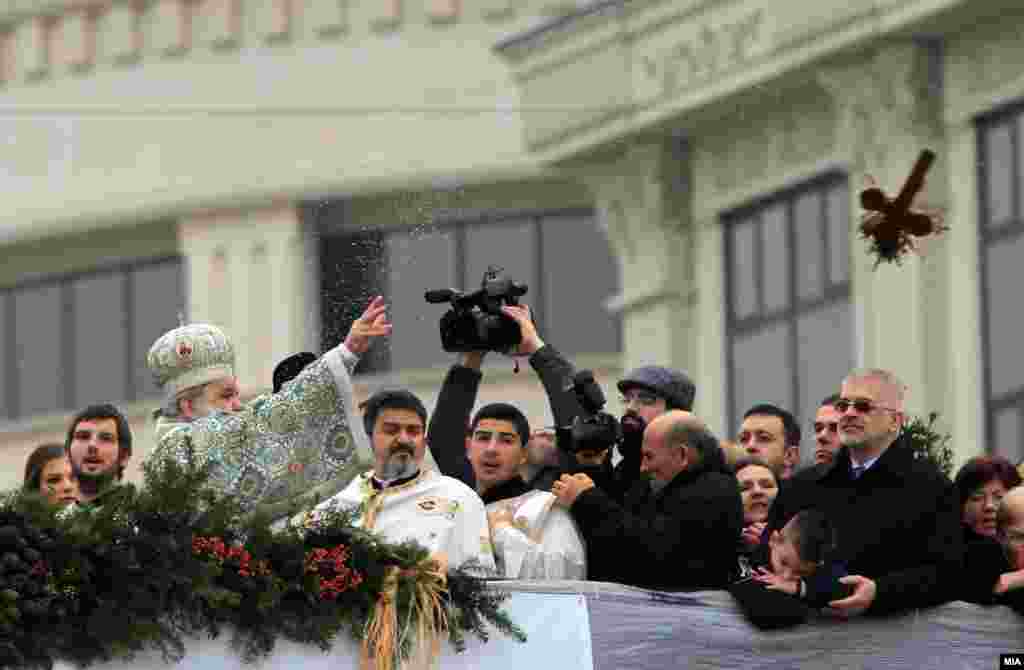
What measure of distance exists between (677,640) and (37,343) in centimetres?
2980

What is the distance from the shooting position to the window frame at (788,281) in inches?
1361

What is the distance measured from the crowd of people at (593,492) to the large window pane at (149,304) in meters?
26.2

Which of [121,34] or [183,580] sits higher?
[121,34]

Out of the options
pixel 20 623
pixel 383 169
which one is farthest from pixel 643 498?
pixel 383 169

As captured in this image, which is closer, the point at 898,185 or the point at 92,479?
the point at 92,479

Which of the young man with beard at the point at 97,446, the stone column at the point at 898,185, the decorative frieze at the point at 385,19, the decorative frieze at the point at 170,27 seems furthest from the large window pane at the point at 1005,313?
the young man with beard at the point at 97,446

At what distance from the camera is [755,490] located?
17031mm

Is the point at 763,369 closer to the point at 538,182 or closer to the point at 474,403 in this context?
the point at 538,182

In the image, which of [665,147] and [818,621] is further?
[665,147]

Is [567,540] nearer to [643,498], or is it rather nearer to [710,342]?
[643,498]

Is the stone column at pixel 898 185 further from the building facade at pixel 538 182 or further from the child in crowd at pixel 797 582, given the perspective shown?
the child in crowd at pixel 797 582

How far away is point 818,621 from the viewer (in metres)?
15.0

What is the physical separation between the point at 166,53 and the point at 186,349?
26.1 meters

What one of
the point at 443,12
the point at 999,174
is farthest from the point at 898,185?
the point at 443,12
